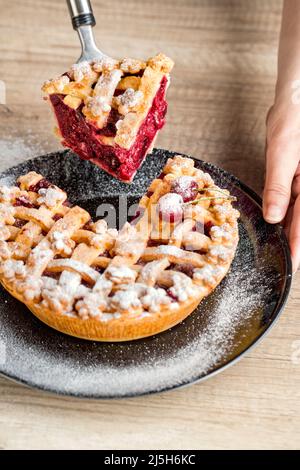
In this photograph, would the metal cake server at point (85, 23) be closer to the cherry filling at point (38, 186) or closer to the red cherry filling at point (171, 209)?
the cherry filling at point (38, 186)

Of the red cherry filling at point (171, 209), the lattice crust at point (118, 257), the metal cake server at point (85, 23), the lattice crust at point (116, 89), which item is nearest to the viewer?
the lattice crust at point (118, 257)

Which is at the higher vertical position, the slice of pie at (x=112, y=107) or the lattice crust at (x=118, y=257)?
the slice of pie at (x=112, y=107)

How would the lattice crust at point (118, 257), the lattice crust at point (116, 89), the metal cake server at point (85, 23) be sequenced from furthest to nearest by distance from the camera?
the metal cake server at point (85, 23)
the lattice crust at point (116, 89)
the lattice crust at point (118, 257)

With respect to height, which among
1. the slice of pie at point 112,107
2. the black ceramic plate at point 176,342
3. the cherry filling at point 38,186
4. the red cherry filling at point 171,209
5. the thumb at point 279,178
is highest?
the slice of pie at point 112,107

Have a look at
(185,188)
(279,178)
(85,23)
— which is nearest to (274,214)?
(279,178)

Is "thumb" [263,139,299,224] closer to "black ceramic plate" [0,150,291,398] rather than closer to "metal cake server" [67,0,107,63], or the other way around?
"black ceramic plate" [0,150,291,398]

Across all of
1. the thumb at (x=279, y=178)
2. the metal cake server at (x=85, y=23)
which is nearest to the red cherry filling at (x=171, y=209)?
the thumb at (x=279, y=178)

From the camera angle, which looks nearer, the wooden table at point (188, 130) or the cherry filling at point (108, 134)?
the wooden table at point (188, 130)
